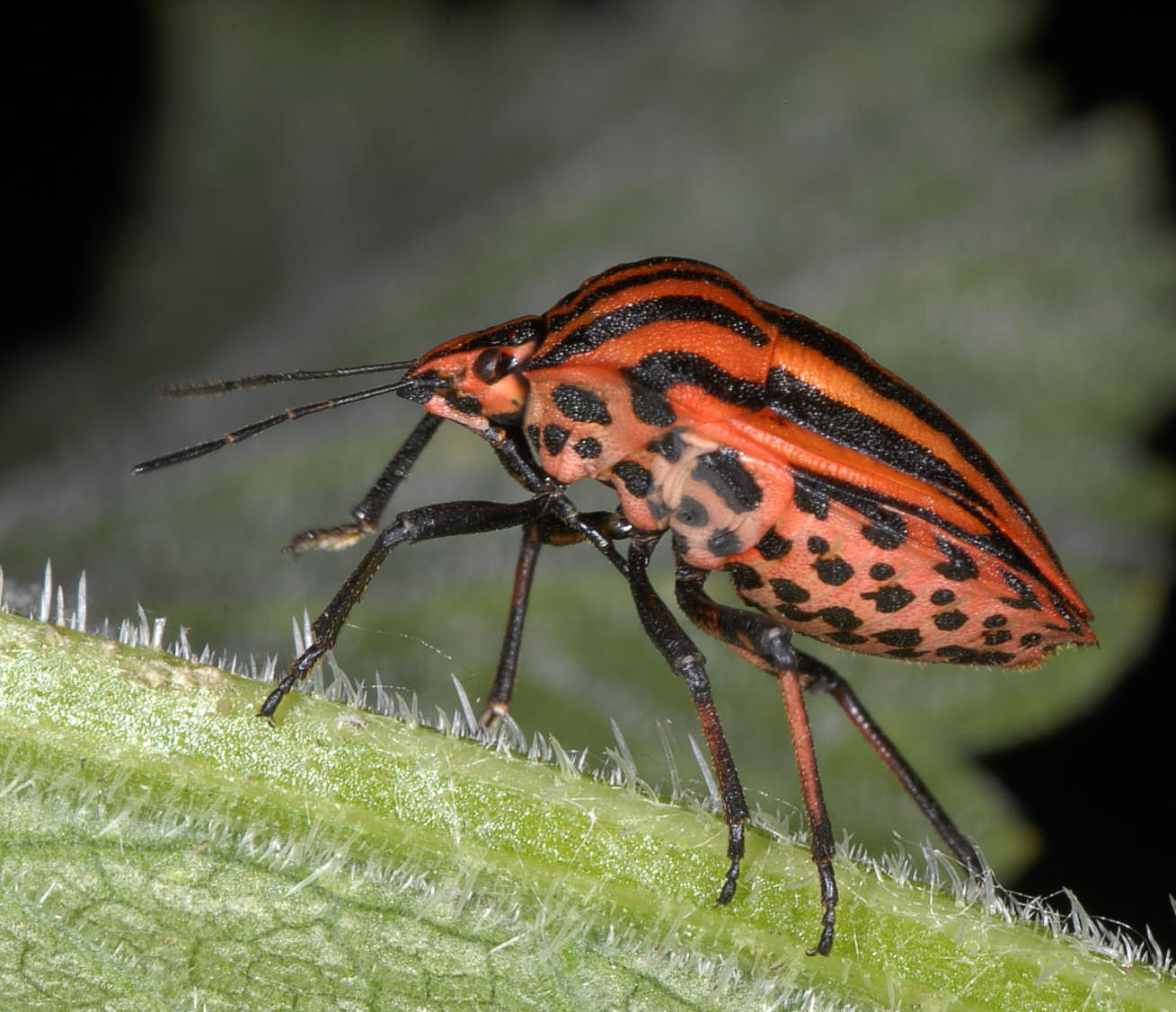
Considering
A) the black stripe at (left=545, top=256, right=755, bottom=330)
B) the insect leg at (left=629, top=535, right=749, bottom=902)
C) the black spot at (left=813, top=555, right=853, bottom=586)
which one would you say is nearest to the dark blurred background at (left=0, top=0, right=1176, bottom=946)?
the insect leg at (left=629, top=535, right=749, bottom=902)

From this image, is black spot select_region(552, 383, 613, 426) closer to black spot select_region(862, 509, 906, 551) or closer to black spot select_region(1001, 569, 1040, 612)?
black spot select_region(862, 509, 906, 551)

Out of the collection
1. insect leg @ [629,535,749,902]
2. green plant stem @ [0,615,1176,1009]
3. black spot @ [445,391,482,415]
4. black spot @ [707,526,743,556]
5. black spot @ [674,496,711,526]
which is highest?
black spot @ [445,391,482,415]

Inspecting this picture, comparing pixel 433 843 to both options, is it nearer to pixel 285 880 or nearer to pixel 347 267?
pixel 285 880

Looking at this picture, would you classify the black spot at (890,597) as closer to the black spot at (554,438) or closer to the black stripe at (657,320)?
the black stripe at (657,320)

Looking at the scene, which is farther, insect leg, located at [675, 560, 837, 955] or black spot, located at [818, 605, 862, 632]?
black spot, located at [818, 605, 862, 632]

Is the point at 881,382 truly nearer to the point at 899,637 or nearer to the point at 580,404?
the point at 899,637

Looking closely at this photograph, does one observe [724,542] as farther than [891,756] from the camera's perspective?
No

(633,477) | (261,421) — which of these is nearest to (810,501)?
(633,477)
